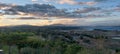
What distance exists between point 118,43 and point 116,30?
766 centimetres

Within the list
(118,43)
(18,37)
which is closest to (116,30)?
(118,43)

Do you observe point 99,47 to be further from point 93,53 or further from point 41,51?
point 41,51

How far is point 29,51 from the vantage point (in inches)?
948

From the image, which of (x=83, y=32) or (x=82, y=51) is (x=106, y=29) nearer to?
(x=83, y=32)

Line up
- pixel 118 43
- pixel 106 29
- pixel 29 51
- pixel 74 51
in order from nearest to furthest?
1. pixel 74 51
2. pixel 29 51
3. pixel 118 43
4. pixel 106 29

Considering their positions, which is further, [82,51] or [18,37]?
[18,37]

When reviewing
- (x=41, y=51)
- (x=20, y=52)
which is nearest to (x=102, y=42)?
(x=41, y=51)

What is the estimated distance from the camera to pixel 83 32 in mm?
48375

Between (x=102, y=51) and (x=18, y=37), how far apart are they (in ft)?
75.6

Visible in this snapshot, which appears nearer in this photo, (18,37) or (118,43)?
(118,43)

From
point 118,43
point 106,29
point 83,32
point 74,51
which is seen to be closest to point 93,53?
point 74,51

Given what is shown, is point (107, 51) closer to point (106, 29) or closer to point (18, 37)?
point (106, 29)

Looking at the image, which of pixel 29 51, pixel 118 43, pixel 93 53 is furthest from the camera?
pixel 118 43

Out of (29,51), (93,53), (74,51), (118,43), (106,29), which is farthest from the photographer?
(106,29)
